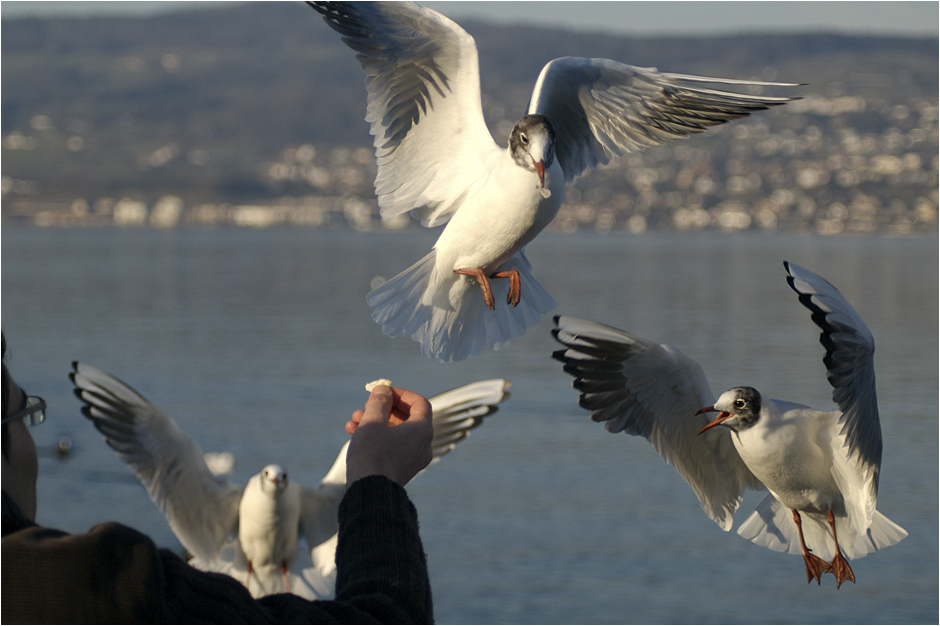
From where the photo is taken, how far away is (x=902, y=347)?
28828mm

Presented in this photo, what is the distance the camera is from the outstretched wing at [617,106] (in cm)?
310

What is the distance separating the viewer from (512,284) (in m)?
3.18

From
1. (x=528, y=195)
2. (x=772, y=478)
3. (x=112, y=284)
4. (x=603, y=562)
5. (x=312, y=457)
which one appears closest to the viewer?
(x=528, y=195)

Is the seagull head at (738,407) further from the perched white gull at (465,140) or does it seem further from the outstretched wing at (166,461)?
the outstretched wing at (166,461)

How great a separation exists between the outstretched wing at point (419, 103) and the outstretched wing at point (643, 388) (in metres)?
0.53

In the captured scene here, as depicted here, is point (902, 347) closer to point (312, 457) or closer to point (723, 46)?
point (312, 457)

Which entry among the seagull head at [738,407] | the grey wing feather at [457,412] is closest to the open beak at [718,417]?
the seagull head at [738,407]

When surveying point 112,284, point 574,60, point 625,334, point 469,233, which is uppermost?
point 574,60

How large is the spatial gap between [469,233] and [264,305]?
125 feet

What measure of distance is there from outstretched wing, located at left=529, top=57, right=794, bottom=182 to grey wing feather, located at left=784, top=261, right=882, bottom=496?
1.77 feet

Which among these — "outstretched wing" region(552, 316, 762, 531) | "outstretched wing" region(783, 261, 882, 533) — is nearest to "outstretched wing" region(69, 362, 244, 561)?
"outstretched wing" region(552, 316, 762, 531)

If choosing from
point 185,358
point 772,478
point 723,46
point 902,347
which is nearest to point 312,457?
point 185,358

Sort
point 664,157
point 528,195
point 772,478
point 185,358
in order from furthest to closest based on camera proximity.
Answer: point 664,157 < point 185,358 < point 772,478 < point 528,195

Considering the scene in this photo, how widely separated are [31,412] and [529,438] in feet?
55.9
